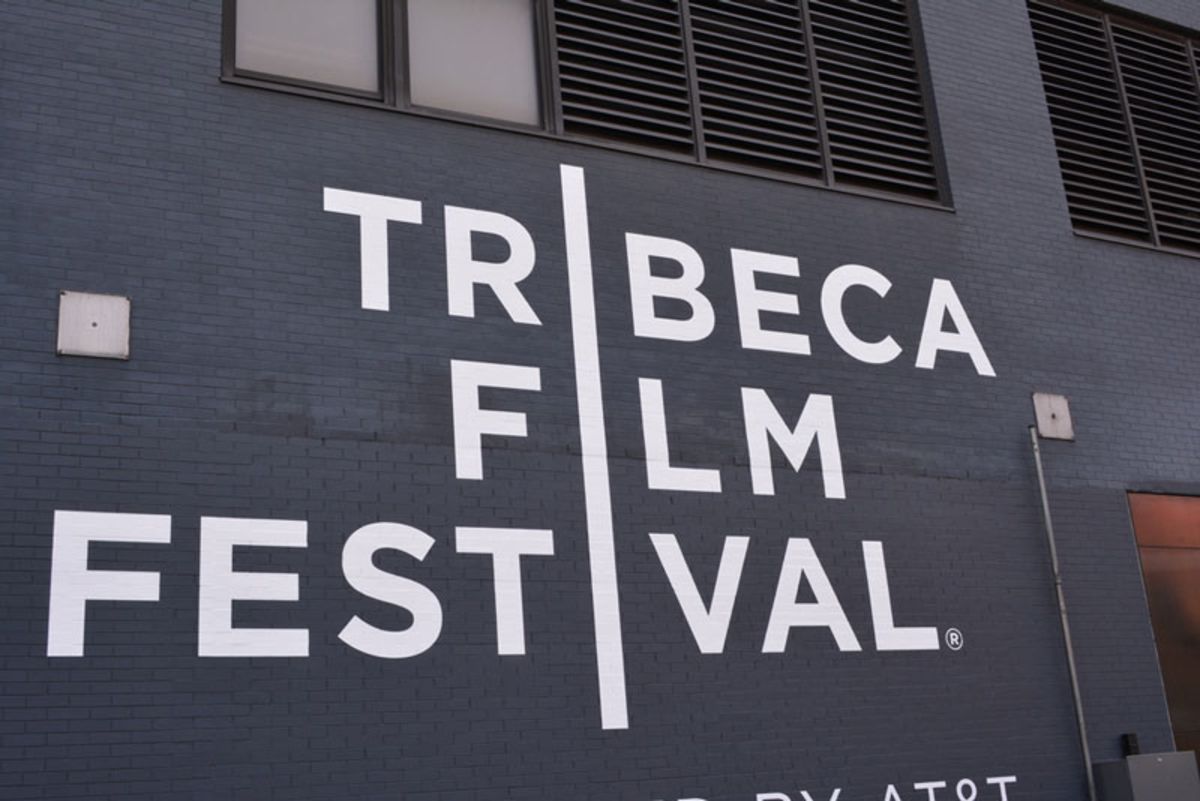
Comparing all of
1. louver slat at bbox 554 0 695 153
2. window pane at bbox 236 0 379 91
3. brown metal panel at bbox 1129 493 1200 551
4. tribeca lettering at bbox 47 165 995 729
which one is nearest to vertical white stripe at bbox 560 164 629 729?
tribeca lettering at bbox 47 165 995 729

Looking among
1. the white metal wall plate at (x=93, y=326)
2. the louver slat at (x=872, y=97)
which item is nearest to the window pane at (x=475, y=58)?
the louver slat at (x=872, y=97)

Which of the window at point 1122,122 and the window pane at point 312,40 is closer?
the window pane at point 312,40

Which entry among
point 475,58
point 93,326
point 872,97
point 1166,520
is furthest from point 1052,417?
point 93,326

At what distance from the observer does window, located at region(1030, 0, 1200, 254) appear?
13484mm

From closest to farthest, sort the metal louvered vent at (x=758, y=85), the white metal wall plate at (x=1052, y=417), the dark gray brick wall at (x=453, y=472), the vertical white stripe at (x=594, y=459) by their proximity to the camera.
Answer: the dark gray brick wall at (x=453, y=472) → the vertical white stripe at (x=594, y=459) → the metal louvered vent at (x=758, y=85) → the white metal wall plate at (x=1052, y=417)

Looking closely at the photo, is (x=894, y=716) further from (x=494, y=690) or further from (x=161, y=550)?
(x=161, y=550)

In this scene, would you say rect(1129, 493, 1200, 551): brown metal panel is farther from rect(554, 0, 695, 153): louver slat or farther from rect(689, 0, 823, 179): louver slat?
rect(554, 0, 695, 153): louver slat

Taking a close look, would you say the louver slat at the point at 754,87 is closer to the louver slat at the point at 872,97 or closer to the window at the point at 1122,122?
the louver slat at the point at 872,97

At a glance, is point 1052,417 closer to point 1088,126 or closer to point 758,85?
point 1088,126

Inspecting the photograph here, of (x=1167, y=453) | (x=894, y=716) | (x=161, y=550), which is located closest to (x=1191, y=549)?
(x=1167, y=453)

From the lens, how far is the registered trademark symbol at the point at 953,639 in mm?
10672

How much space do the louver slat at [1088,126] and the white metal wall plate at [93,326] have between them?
884 centimetres

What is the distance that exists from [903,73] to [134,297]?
24.3 ft

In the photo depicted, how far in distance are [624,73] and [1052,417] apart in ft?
15.4
